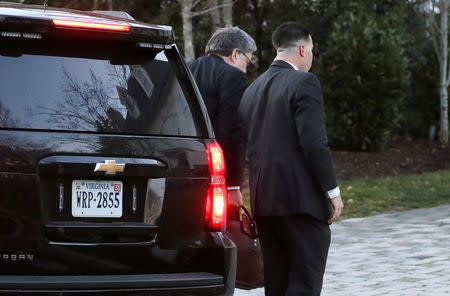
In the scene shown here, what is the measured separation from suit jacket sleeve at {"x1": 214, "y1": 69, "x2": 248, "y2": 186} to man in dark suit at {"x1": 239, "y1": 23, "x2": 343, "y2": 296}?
2.15ft

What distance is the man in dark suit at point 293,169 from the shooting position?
5.40 m

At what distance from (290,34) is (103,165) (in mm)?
1640

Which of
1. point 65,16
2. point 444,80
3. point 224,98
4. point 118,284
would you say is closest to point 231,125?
point 224,98

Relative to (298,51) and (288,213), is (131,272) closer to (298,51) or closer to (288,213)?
(288,213)

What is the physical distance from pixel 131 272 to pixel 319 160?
4.18ft

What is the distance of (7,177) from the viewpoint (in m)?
4.47

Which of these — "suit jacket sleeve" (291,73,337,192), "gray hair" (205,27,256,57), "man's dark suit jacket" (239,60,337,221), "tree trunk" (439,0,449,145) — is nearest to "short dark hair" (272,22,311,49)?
"man's dark suit jacket" (239,60,337,221)

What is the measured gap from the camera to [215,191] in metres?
4.95

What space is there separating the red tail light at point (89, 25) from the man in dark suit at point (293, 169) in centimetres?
115

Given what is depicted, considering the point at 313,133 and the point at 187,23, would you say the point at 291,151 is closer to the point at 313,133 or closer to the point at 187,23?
the point at 313,133

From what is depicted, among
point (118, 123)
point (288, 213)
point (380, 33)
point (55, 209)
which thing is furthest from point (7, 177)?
point (380, 33)

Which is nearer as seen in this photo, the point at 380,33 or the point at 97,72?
the point at 97,72

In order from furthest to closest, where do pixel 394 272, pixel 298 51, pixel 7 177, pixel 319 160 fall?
pixel 394 272, pixel 298 51, pixel 319 160, pixel 7 177

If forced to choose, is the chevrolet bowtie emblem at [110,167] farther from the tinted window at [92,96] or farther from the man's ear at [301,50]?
the man's ear at [301,50]
